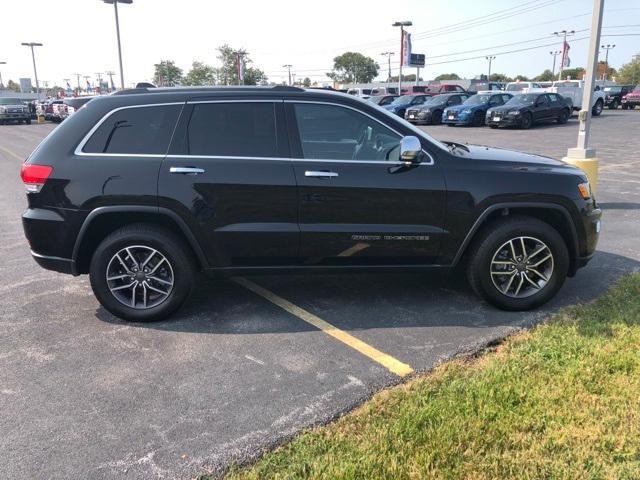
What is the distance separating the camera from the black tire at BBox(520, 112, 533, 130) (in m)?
23.8

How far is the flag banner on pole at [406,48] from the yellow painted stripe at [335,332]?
147ft

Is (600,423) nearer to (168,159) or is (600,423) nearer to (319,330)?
(319,330)

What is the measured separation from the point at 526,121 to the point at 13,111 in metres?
33.2

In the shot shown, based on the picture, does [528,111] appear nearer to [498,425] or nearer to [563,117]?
[563,117]

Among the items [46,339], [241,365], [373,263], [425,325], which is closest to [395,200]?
[373,263]

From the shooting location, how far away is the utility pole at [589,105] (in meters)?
7.74

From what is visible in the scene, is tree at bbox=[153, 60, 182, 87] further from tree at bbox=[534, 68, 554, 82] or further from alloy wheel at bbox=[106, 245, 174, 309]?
tree at bbox=[534, 68, 554, 82]

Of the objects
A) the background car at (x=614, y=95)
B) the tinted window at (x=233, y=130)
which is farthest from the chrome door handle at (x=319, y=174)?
the background car at (x=614, y=95)

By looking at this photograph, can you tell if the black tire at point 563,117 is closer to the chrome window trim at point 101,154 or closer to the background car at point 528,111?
the background car at point 528,111

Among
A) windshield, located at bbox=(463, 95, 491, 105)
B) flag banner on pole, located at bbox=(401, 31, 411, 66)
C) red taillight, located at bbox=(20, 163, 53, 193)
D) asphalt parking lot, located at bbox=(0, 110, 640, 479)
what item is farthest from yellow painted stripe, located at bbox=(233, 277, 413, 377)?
flag banner on pole, located at bbox=(401, 31, 411, 66)

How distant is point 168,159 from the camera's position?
4.20 metres

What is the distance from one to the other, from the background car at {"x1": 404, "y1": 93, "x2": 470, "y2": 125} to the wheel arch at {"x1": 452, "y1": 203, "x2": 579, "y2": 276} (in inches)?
984

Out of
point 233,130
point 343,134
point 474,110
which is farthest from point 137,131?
point 474,110

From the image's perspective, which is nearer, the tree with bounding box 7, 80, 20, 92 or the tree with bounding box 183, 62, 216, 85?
the tree with bounding box 183, 62, 216, 85
